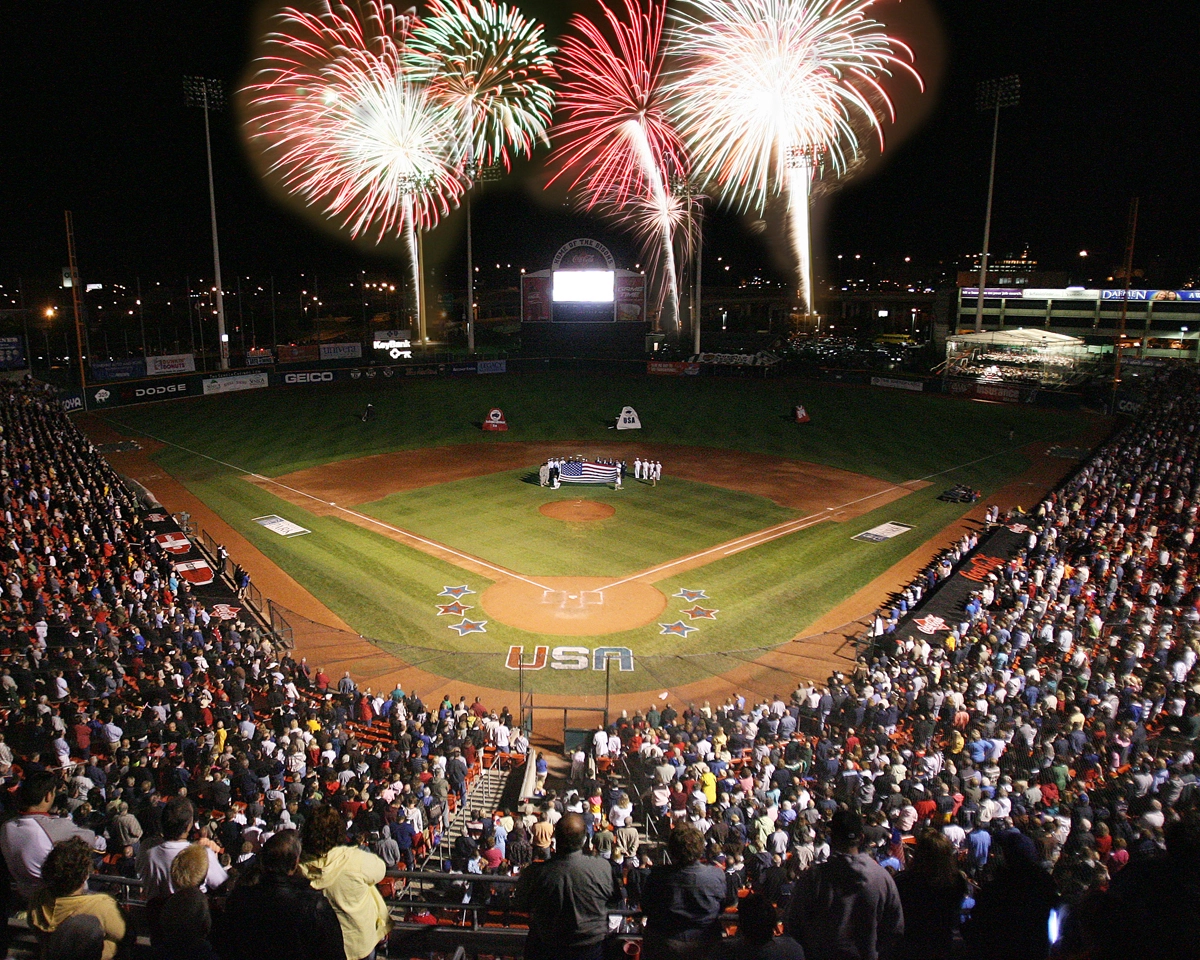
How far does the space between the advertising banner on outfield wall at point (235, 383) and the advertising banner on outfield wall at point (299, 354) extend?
3009 mm

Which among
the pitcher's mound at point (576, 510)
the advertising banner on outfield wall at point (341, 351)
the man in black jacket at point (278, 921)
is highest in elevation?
the advertising banner on outfield wall at point (341, 351)

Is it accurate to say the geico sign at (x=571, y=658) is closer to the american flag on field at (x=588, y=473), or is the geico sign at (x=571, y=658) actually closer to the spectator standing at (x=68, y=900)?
the american flag on field at (x=588, y=473)

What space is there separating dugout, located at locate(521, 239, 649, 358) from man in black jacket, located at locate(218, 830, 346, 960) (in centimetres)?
6652

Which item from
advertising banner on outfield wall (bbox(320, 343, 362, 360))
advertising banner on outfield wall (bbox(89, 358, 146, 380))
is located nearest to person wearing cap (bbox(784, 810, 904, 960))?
advertising banner on outfield wall (bbox(89, 358, 146, 380))

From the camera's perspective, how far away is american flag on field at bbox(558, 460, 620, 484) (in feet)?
118

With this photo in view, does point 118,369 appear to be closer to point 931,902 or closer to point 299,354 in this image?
point 299,354

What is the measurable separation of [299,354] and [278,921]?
6535 cm

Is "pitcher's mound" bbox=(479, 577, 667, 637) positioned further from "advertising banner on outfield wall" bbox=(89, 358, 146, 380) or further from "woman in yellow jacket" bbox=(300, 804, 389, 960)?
"advertising banner on outfield wall" bbox=(89, 358, 146, 380)

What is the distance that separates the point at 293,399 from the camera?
5784cm

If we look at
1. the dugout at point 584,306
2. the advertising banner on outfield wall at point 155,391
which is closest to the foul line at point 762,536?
the dugout at point 584,306

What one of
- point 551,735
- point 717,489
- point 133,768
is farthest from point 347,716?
point 717,489

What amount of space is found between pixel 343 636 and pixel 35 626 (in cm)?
698

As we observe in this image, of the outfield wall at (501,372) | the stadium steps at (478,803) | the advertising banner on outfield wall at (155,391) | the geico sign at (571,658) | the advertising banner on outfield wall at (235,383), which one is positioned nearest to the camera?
the stadium steps at (478,803)

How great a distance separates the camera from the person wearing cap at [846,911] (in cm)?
479
